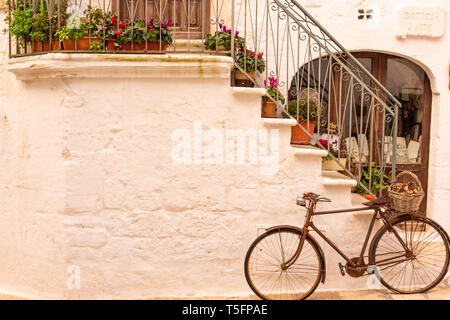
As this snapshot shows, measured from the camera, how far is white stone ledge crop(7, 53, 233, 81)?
497cm

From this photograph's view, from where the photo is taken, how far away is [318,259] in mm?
5062

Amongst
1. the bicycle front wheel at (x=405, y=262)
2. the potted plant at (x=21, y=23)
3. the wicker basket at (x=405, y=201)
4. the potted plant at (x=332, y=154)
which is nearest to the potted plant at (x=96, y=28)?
the potted plant at (x=21, y=23)

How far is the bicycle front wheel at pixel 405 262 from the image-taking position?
5.13 m

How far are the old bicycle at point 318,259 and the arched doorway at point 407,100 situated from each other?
1.56 metres

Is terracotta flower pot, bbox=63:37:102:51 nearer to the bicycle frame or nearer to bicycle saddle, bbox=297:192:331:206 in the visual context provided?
bicycle saddle, bbox=297:192:331:206

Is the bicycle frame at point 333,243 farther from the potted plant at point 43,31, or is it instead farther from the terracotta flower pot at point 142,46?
the potted plant at point 43,31

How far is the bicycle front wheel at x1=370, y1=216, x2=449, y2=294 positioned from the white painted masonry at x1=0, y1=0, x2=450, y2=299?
11.1 inches

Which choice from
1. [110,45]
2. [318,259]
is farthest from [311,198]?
[110,45]

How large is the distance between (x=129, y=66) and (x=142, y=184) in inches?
44.6

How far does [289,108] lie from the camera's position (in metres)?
5.95

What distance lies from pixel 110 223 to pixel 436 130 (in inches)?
163

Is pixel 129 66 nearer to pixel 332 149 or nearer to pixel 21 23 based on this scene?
pixel 21 23
